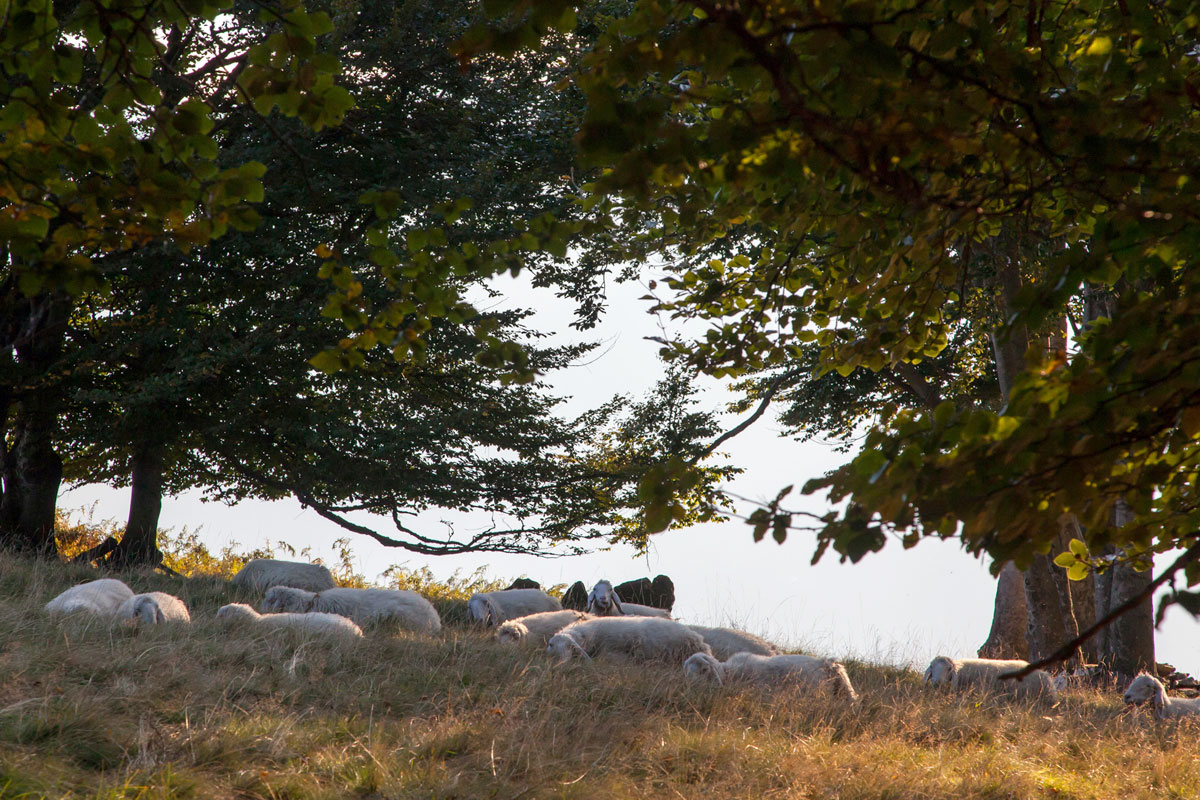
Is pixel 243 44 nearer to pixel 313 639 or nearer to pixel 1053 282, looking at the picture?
pixel 313 639

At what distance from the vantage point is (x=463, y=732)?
18.2 ft

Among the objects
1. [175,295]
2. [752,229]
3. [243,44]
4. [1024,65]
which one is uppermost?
[243,44]

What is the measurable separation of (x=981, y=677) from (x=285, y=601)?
27.6 feet

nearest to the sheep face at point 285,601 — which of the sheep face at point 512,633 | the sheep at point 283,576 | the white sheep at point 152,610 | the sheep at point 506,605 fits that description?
the white sheep at point 152,610

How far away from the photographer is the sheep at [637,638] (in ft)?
29.9

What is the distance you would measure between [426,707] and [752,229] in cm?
928

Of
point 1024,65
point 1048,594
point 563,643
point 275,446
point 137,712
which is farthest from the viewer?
point 275,446

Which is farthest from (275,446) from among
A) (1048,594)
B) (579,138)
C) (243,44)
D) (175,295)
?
(579,138)

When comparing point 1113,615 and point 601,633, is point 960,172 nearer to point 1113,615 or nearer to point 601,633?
point 1113,615

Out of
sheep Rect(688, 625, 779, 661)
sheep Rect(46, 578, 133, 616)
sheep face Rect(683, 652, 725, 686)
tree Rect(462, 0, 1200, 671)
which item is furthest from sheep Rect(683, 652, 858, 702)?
sheep Rect(46, 578, 133, 616)

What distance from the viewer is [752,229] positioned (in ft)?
43.8

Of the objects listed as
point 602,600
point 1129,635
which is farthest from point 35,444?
point 1129,635

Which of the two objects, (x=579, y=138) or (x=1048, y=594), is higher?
(x=579, y=138)

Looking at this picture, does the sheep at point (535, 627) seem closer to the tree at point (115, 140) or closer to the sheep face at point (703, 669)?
the sheep face at point (703, 669)
